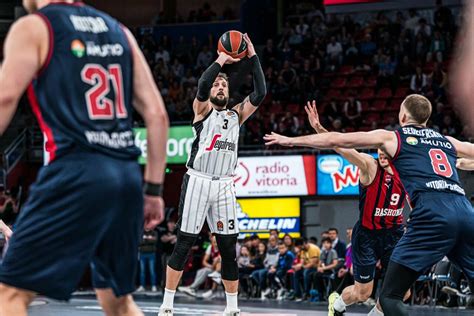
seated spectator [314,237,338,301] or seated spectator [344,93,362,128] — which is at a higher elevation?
seated spectator [344,93,362,128]

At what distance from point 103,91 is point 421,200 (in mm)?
3359

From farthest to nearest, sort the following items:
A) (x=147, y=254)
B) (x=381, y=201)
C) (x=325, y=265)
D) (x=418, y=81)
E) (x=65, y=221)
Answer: (x=418, y=81)
(x=147, y=254)
(x=325, y=265)
(x=381, y=201)
(x=65, y=221)

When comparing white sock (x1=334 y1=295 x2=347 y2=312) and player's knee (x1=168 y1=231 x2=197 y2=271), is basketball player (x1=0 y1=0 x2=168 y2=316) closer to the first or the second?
player's knee (x1=168 y1=231 x2=197 y2=271)

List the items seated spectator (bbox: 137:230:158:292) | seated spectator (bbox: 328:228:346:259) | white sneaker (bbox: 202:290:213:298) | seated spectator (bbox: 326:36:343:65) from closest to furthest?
seated spectator (bbox: 328:228:346:259), white sneaker (bbox: 202:290:213:298), seated spectator (bbox: 137:230:158:292), seated spectator (bbox: 326:36:343:65)

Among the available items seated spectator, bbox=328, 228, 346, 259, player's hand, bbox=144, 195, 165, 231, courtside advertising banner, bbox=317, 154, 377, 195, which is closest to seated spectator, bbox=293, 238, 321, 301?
seated spectator, bbox=328, 228, 346, 259

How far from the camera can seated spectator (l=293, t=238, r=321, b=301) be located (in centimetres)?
1769

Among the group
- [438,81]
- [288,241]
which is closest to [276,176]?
[288,241]

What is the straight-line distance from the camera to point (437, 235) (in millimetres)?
6926

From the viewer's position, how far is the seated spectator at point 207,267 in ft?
64.0

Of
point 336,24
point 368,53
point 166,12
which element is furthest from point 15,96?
point 166,12

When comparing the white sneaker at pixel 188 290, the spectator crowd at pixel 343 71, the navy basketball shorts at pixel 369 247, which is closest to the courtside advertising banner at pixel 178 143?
the spectator crowd at pixel 343 71

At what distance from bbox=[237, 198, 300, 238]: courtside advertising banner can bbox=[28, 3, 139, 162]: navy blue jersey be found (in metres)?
15.8

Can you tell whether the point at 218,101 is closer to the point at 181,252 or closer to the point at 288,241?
the point at 181,252

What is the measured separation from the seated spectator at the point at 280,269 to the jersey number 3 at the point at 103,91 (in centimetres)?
1397
